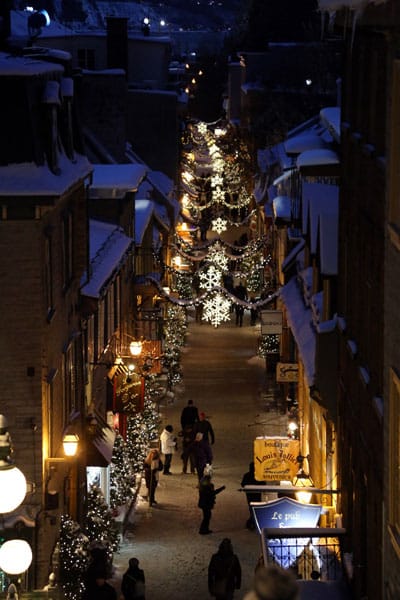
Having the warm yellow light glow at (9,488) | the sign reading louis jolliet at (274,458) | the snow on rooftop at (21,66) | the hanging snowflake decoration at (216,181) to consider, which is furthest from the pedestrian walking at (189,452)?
the hanging snowflake decoration at (216,181)

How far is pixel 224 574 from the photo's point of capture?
20.6 meters

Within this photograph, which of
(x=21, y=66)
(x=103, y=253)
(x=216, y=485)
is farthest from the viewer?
(x=103, y=253)

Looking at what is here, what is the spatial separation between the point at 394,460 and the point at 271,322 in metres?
23.9

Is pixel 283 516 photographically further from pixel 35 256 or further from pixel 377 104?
pixel 377 104

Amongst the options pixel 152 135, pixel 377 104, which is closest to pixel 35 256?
pixel 377 104

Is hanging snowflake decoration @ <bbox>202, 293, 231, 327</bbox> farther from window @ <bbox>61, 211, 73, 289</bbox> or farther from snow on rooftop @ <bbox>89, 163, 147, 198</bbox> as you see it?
window @ <bbox>61, 211, 73, 289</bbox>

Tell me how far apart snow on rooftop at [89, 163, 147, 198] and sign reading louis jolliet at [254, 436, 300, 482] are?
1108 cm

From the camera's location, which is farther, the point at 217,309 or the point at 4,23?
the point at 217,309

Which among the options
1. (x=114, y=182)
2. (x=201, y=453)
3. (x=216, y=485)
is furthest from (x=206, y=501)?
(x=114, y=182)

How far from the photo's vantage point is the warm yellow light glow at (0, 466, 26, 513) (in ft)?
38.7

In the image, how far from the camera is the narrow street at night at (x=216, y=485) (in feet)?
75.5

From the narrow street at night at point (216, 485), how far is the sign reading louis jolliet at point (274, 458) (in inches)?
52.9

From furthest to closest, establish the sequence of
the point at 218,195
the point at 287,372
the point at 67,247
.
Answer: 1. the point at 218,195
2. the point at 287,372
3. the point at 67,247

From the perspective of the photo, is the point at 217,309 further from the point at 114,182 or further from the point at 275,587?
the point at 275,587
